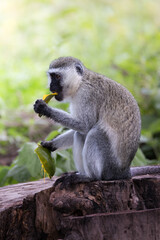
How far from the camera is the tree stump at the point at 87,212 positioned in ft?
10.8

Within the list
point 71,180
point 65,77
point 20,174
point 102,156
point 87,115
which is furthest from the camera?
point 20,174

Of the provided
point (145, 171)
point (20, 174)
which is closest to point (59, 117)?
point (145, 171)

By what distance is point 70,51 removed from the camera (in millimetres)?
11688

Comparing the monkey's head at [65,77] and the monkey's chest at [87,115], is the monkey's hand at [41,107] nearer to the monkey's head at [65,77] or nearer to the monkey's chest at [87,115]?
the monkey's head at [65,77]

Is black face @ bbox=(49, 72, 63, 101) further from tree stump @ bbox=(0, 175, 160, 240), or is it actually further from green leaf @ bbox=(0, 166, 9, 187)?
green leaf @ bbox=(0, 166, 9, 187)

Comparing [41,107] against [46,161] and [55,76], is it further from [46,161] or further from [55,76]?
[46,161]

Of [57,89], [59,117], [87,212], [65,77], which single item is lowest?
[87,212]

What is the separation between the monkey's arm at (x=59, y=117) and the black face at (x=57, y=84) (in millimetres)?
197

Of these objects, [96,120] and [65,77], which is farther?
[65,77]

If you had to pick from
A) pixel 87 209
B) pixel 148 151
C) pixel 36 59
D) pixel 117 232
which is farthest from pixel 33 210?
pixel 36 59

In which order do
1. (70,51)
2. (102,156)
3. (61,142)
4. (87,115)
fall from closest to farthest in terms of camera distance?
(102,156), (87,115), (61,142), (70,51)

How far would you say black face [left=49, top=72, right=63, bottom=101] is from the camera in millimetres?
4523

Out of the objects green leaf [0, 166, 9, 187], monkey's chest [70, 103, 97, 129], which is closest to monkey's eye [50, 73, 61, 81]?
monkey's chest [70, 103, 97, 129]

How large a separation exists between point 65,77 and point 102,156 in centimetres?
105
